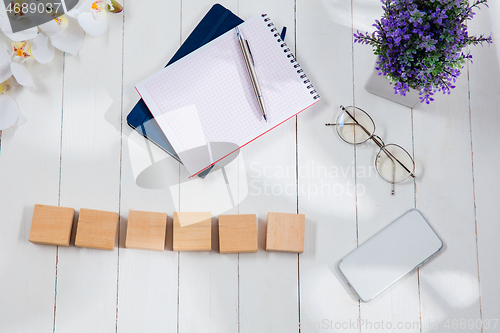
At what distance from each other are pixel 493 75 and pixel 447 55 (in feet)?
0.97

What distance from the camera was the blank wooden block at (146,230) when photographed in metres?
0.88

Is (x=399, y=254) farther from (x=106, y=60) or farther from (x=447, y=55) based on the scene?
(x=106, y=60)

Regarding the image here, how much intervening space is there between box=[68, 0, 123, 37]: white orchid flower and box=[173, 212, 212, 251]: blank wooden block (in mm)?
483

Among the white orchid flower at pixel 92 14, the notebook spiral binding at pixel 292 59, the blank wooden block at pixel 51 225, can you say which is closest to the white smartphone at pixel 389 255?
the notebook spiral binding at pixel 292 59

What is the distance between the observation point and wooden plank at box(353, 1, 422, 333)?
904 mm

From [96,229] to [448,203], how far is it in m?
0.83

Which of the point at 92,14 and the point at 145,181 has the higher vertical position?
the point at 92,14

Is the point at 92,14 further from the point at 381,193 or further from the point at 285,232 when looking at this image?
the point at 381,193

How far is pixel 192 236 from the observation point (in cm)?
88

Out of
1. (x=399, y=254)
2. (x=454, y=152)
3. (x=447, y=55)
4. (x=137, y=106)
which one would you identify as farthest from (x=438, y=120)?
(x=137, y=106)

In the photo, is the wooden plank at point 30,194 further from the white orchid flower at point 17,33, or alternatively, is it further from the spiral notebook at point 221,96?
the spiral notebook at point 221,96

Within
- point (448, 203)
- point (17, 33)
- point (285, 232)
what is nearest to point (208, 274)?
point (285, 232)

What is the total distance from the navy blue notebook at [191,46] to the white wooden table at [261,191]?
4 cm

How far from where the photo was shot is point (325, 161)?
939 millimetres
